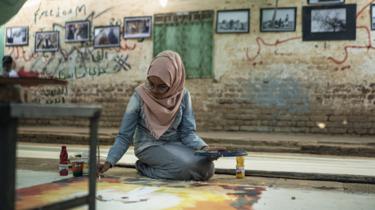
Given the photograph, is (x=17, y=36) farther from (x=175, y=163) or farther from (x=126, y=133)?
(x=175, y=163)

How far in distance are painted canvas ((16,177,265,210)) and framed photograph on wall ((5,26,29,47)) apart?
302 inches

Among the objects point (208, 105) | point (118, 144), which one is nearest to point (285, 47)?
point (208, 105)

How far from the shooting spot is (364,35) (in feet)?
27.5

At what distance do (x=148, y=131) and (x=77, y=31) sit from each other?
6687mm

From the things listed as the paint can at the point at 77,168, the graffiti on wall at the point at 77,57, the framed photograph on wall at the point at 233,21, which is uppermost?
the framed photograph on wall at the point at 233,21

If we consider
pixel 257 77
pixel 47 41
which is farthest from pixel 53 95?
pixel 257 77

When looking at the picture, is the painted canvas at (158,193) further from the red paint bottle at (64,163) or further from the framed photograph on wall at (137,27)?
the framed photograph on wall at (137,27)

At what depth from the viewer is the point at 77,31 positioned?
10.3 meters

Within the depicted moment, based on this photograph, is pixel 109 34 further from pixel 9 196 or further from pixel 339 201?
pixel 9 196

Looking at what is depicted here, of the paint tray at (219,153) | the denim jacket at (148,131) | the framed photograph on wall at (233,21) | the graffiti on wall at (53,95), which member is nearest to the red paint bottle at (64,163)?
the denim jacket at (148,131)

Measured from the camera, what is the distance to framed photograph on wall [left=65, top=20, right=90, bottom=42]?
10.2 metres

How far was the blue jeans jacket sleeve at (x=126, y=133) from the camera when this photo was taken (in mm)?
3848

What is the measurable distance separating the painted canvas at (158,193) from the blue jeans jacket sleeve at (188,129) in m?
0.38

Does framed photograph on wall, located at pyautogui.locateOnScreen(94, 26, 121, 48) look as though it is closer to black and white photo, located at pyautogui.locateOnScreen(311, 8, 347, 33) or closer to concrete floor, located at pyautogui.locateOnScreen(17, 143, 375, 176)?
black and white photo, located at pyautogui.locateOnScreen(311, 8, 347, 33)
